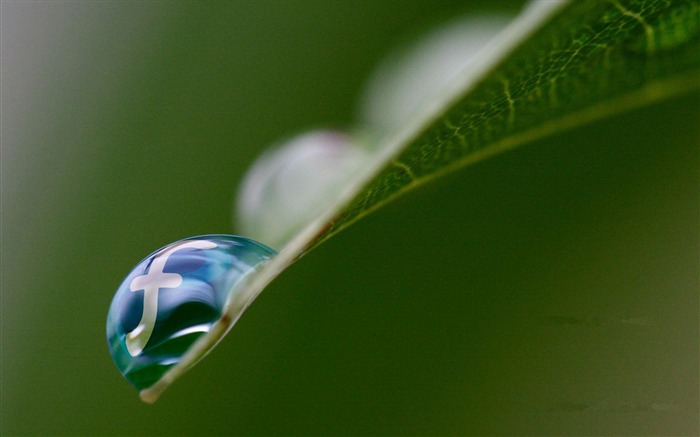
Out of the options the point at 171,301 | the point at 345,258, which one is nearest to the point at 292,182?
the point at 345,258

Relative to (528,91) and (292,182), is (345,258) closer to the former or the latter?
(292,182)

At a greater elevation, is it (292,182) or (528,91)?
(528,91)

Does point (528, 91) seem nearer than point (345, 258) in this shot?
Yes

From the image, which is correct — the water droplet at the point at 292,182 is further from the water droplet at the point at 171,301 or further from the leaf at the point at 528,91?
the leaf at the point at 528,91

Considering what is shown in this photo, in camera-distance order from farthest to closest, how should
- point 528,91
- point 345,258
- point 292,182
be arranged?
1. point 345,258
2. point 292,182
3. point 528,91

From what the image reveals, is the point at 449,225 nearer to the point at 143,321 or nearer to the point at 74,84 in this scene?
the point at 143,321

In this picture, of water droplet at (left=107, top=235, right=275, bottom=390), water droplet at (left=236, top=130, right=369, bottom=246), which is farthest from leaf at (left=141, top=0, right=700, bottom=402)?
water droplet at (left=236, top=130, right=369, bottom=246)

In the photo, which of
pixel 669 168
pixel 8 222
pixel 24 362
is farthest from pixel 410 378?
pixel 8 222
